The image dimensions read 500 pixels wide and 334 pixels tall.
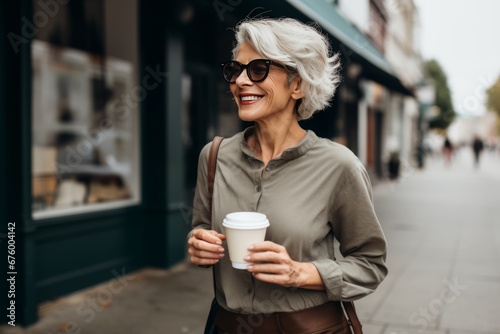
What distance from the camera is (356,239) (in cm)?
175

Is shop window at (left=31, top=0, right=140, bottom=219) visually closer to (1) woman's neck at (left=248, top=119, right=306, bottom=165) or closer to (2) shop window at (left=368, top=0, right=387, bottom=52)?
(1) woman's neck at (left=248, top=119, right=306, bottom=165)

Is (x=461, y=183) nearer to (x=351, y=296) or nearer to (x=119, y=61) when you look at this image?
(x=119, y=61)

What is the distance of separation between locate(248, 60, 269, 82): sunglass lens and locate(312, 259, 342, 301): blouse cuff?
2.02 ft

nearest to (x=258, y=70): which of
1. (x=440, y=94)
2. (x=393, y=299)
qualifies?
(x=393, y=299)

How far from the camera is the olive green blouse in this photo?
5.58 feet

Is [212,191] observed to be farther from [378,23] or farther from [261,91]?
[378,23]

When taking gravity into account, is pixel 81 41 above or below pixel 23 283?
above

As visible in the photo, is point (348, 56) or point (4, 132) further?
point (348, 56)

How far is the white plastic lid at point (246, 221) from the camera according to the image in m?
1.51

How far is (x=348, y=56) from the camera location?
726 cm

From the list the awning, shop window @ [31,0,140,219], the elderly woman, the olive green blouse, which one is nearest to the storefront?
shop window @ [31,0,140,219]

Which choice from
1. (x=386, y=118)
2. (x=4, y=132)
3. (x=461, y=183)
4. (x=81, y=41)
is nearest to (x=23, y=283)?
(x=4, y=132)

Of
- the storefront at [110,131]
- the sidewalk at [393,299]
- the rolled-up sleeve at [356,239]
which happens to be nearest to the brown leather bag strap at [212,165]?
the rolled-up sleeve at [356,239]

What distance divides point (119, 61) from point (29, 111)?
2072 millimetres
